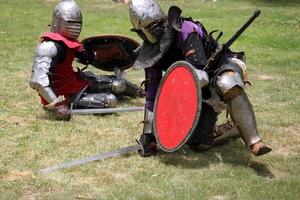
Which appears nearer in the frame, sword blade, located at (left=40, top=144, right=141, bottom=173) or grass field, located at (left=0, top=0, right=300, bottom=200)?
grass field, located at (left=0, top=0, right=300, bottom=200)

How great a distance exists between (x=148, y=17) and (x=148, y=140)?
110 centimetres

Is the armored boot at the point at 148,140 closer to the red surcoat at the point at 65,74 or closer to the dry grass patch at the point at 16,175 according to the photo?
the dry grass patch at the point at 16,175

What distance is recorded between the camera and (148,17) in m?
4.79

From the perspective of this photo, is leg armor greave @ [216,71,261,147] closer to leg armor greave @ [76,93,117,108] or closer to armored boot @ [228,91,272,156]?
armored boot @ [228,91,272,156]

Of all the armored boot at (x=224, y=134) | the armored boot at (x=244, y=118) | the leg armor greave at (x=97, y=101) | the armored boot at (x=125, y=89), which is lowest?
the armored boot at (x=125, y=89)

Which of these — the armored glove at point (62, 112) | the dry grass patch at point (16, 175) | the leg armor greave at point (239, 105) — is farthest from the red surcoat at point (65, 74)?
the leg armor greave at point (239, 105)

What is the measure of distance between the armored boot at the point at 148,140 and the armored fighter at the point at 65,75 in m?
1.25

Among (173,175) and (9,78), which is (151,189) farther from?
(9,78)

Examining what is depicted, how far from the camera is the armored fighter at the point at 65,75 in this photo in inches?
233

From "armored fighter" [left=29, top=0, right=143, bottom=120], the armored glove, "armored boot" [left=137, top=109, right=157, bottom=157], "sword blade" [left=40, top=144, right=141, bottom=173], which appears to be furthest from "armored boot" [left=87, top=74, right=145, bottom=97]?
"armored boot" [left=137, top=109, right=157, bottom=157]

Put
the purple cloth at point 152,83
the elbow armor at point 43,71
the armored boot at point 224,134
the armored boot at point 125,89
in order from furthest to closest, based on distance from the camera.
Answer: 1. the armored boot at point 125,89
2. the elbow armor at point 43,71
3. the armored boot at point 224,134
4. the purple cloth at point 152,83

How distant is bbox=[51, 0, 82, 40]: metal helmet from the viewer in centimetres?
625

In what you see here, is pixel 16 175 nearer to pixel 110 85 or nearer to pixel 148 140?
pixel 148 140

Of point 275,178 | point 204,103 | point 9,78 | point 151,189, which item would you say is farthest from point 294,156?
point 9,78
